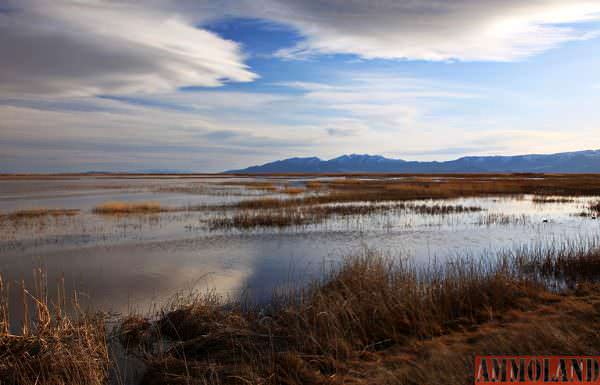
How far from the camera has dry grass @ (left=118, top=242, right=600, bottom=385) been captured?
6039mm

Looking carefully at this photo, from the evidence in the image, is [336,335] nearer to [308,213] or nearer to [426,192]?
[308,213]

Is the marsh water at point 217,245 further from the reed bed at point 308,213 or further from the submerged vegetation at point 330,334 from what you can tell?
the submerged vegetation at point 330,334

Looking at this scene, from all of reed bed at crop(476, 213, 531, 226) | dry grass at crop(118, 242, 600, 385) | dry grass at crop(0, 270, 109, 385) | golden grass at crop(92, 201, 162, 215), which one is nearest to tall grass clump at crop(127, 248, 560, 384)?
dry grass at crop(118, 242, 600, 385)

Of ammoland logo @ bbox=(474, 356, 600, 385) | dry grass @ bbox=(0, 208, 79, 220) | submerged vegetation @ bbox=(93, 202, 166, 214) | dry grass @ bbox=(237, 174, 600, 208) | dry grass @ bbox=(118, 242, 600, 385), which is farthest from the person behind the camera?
dry grass @ bbox=(237, 174, 600, 208)

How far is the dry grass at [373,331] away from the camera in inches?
238

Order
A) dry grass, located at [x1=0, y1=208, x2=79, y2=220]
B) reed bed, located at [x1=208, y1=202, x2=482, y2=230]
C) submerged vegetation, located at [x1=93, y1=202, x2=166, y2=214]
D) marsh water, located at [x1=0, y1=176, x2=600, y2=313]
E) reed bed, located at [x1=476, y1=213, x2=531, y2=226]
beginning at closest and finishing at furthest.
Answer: marsh water, located at [x1=0, y1=176, x2=600, y2=313], reed bed, located at [x1=476, y1=213, x2=531, y2=226], reed bed, located at [x1=208, y1=202, x2=482, y2=230], dry grass, located at [x1=0, y1=208, x2=79, y2=220], submerged vegetation, located at [x1=93, y1=202, x2=166, y2=214]

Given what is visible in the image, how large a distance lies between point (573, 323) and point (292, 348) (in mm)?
4609

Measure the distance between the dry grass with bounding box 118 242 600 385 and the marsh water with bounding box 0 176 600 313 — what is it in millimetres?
2295

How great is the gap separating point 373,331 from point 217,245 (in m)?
11.4

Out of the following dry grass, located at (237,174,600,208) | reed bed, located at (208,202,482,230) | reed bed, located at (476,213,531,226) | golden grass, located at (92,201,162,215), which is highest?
dry grass, located at (237,174,600,208)

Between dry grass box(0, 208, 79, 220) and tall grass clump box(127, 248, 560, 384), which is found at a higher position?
dry grass box(0, 208, 79, 220)

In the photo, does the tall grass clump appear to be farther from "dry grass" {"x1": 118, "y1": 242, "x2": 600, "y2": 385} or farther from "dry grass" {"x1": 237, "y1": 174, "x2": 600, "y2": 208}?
"dry grass" {"x1": 237, "y1": 174, "x2": 600, "y2": 208}

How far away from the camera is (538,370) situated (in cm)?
571

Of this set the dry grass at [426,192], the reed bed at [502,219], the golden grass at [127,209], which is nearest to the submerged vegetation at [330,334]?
the reed bed at [502,219]
